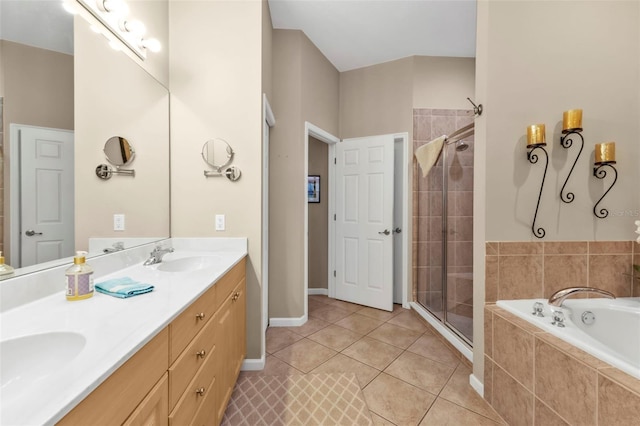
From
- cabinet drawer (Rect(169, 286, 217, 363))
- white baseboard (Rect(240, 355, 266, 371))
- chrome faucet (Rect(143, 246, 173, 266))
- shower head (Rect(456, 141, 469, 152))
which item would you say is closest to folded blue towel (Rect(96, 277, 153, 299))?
cabinet drawer (Rect(169, 286, 217, 363))

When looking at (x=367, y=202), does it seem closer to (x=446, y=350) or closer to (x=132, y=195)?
(x=446, y=350)

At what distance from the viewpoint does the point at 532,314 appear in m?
1.39

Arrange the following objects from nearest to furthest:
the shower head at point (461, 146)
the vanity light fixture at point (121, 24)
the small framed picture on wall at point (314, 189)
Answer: the vanity light fixture at point (121, 24), the shower head at point (461, 146), the small framed picture on wall at point (314, 189)

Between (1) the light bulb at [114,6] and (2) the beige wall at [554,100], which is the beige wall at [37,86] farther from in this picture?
(2) the beige wall at [554,100]

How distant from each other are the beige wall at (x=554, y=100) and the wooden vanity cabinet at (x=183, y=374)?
159cm

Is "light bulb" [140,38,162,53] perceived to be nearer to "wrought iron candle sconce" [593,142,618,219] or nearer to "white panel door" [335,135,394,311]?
"white panel door" [335,135,394,311]

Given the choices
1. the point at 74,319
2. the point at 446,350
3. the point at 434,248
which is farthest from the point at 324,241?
the point at 74,319

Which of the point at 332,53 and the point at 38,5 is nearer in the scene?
the point at 38,5

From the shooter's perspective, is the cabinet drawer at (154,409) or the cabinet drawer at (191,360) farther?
the cabinet drawer at (191,360)

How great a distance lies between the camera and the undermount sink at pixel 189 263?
5.07ft

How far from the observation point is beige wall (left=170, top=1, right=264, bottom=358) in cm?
184

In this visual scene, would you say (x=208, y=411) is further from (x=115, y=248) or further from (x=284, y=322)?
(x=284, y=322)

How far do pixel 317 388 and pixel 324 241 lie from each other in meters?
1.92

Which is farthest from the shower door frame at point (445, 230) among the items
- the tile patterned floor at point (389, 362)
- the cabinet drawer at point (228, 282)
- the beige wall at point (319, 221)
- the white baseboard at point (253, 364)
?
the cabinet drawer at point (228, 282)
